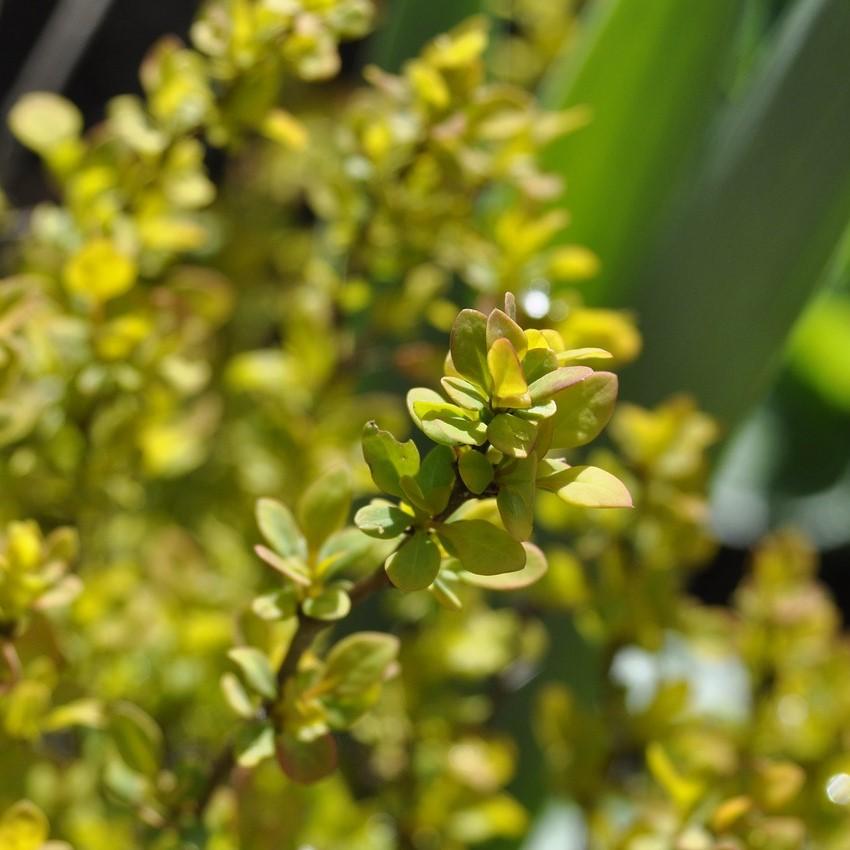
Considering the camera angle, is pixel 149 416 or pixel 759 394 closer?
pixel 149 416

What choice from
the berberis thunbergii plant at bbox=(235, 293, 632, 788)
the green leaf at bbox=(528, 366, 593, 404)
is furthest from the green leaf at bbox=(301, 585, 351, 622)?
the green leaf at bbox=(528, 366, 593, 404)

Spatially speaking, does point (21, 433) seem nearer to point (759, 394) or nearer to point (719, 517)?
point (759, 394)

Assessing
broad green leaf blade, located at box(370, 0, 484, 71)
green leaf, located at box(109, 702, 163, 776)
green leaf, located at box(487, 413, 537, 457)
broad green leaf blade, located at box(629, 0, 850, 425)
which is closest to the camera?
green leaf, located at box(487, 413, 537, 457)

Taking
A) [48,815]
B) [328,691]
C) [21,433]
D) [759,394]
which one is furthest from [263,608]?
[759,394]

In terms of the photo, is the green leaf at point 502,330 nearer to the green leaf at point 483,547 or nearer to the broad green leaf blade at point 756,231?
the green leaf at point 483,547

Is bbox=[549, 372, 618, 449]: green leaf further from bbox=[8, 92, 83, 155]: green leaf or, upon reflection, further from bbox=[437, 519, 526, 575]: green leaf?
bbox=[8, 92, 83, 155]: green leaf

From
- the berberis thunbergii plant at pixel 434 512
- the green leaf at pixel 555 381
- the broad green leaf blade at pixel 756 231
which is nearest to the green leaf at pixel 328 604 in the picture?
the berberis thunbergii plant at pixel 434 512
